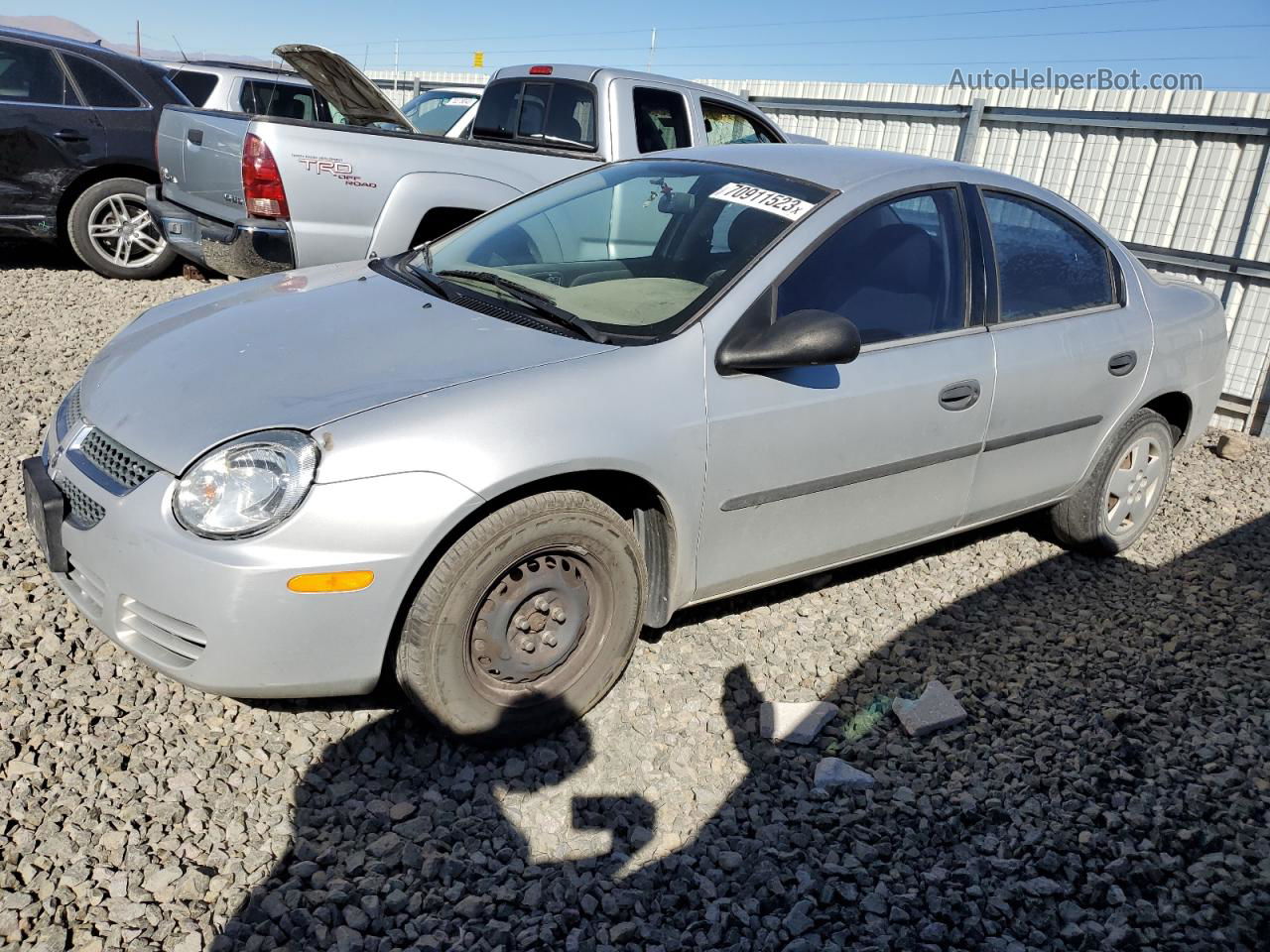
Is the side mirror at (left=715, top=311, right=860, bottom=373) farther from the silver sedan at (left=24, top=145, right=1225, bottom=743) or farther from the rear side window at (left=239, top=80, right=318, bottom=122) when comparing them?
the rear side window at (left=239, top=80, right=318, bottom=122)

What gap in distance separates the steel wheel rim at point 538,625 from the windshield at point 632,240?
2.47ft

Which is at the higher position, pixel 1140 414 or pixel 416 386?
pixel 416 386

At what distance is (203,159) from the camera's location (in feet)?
21.4

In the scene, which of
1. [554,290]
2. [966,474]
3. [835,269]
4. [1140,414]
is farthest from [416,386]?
[1140,414]

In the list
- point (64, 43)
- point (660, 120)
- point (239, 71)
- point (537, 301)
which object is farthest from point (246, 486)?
point (239, 71)

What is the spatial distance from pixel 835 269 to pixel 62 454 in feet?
8.05

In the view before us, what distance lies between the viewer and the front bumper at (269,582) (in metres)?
2.50

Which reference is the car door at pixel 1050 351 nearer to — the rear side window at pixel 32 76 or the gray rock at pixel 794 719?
the gray rock at pixel 794 719

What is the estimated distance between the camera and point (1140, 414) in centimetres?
459

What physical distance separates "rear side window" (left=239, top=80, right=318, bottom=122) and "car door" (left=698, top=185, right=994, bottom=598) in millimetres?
9043

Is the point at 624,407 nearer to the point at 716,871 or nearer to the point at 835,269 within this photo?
the point at 835,269

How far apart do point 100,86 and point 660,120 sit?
4.62m

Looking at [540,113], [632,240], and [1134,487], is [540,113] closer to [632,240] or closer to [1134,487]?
[632,240]

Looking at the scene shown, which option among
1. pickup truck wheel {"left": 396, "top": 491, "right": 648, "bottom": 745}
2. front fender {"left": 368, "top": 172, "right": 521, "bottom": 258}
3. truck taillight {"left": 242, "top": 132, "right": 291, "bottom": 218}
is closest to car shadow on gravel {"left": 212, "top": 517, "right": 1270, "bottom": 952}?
pickup truck wheel {"left": 396, "top": 491, "right": 648, "bottom": 745}
